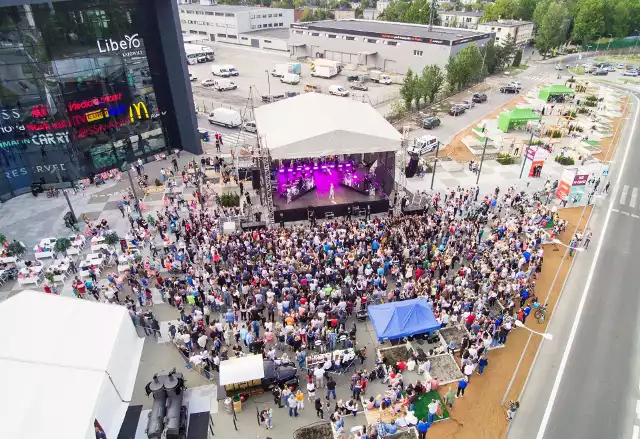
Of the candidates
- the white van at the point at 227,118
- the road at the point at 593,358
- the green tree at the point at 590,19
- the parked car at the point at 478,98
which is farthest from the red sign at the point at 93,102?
the green tree at the point at 590,19

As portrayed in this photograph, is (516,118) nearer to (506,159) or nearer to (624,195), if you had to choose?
(506,159)

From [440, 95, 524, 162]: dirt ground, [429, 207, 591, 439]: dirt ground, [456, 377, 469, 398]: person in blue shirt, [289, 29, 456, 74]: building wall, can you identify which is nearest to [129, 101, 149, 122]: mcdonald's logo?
[440, 95, 524, 162]: dirt ground

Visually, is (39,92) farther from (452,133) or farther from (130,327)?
(452,133)

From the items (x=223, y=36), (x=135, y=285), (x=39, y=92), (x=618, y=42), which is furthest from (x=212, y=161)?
(x=618, y=42)

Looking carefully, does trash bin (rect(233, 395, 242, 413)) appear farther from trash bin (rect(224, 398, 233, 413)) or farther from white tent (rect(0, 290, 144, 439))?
white tent (rect(0, 290, 144, 439))

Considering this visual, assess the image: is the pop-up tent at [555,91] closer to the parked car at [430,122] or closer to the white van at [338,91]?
the parked car at [430,122]

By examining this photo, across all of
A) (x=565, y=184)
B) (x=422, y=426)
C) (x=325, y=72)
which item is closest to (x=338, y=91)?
(x=325, y=72)
